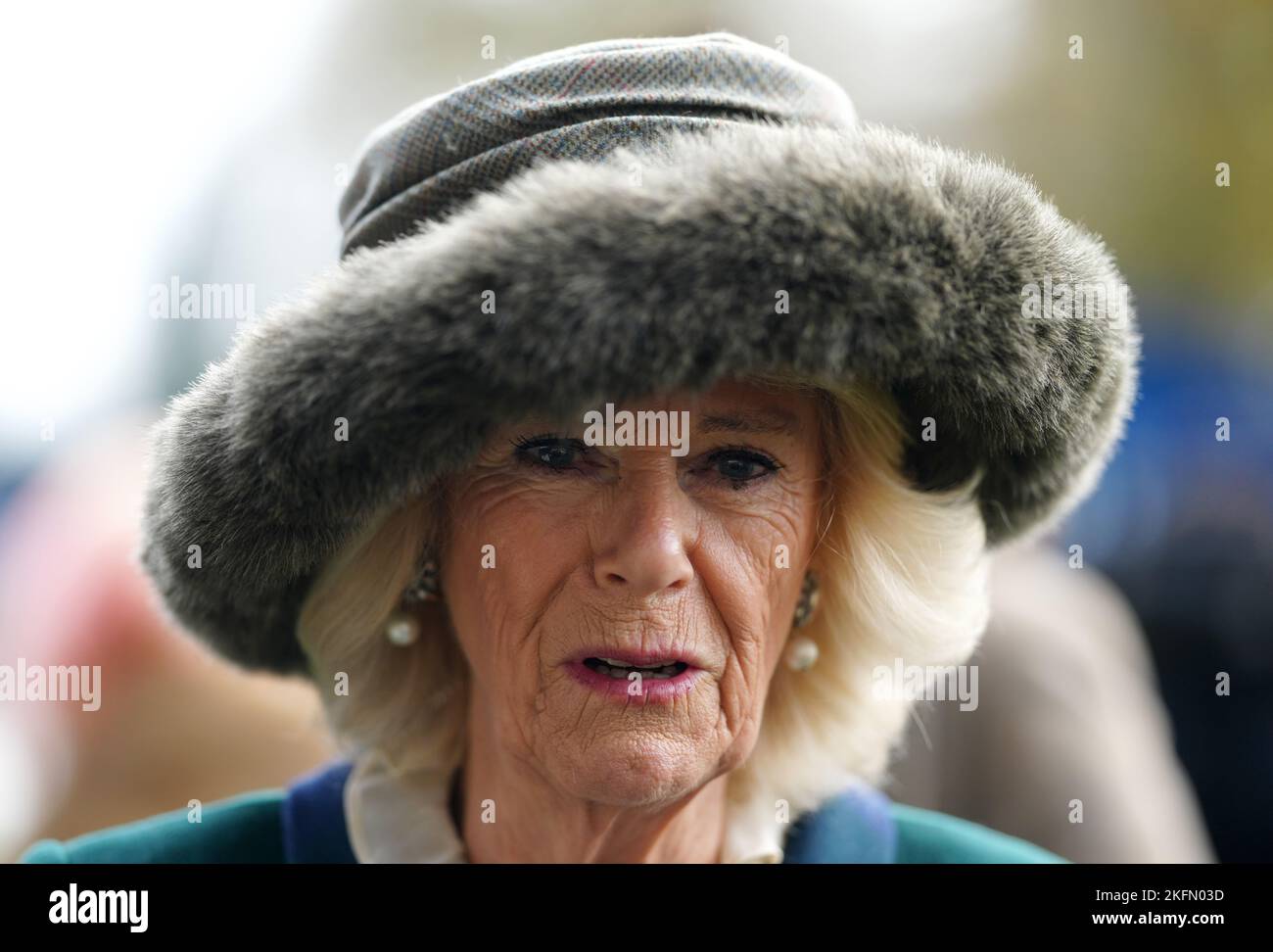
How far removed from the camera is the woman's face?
150 centimetres

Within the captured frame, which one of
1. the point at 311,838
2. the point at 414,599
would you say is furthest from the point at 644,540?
the point at 311,838

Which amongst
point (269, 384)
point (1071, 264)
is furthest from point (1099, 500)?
point (269, 384)

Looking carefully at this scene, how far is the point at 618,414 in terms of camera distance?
1461 mm

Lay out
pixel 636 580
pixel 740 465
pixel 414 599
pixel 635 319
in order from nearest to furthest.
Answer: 1. pixel 635 319
2. pixel 636 580
3. pixel 740 465
4. pixel 414 599

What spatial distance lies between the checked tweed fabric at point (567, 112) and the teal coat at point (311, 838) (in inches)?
40.1

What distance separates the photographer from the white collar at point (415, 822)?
182 centimetres

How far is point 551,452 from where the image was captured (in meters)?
1.55

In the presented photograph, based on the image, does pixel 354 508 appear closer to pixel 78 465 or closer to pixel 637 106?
pixel 637 106

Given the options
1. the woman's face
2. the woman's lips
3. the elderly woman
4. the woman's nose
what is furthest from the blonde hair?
the woman's lips

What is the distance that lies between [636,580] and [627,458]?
167 mm

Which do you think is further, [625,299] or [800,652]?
[800,652]

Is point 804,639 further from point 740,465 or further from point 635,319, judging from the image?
point 635,319

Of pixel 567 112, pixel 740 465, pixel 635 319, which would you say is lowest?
pixel 740 465
